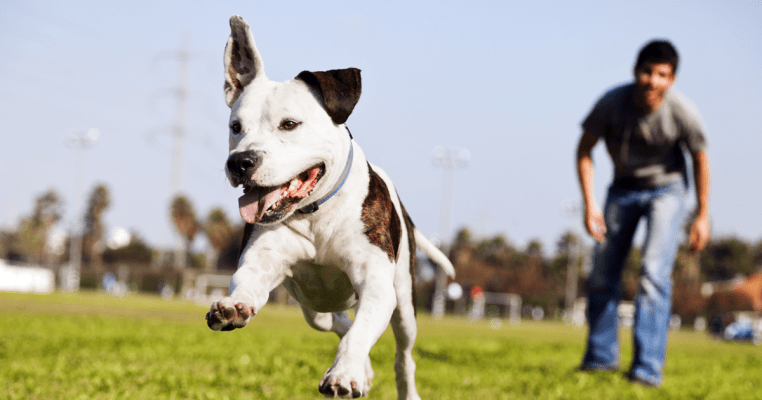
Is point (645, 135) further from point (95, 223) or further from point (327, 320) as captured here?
point (95, 223)

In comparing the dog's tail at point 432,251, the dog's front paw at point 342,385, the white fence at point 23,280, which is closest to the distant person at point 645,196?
the dog's tail at point 432,251

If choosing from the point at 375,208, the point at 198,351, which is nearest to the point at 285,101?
the point at 375,208

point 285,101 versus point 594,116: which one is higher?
point 594,116

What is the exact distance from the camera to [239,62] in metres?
3.22

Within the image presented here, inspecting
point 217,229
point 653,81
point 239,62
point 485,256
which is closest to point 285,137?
point 239,62

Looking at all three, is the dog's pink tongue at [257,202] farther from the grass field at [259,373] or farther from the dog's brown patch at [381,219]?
the grass field at [259,373]

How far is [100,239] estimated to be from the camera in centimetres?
9931

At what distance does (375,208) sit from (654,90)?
3951 millimetres

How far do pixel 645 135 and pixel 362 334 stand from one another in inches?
179

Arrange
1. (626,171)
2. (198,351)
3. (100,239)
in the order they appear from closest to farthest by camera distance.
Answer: (626,171) < (198,351) < (100,239)

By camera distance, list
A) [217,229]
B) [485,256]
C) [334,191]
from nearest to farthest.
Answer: [334,191]
[217,229]
[485,256]

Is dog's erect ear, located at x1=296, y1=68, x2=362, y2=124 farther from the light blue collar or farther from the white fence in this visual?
→ the white fence

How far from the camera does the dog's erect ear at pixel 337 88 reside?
301 centimetres

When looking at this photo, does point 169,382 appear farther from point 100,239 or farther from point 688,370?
point 100,239
